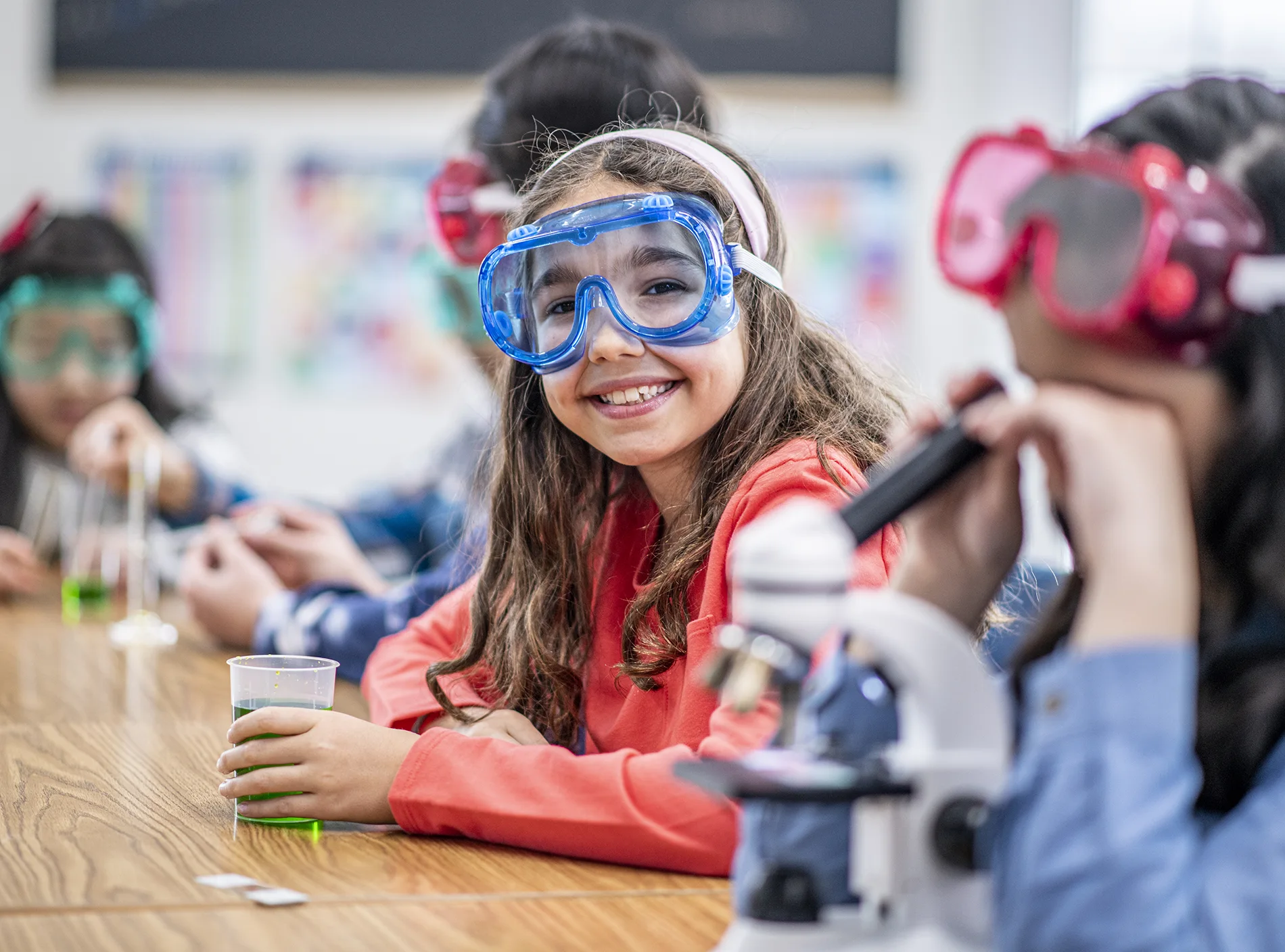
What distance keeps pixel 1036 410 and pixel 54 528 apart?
116 inches

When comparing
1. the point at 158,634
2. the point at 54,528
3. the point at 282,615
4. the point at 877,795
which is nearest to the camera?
the point at 877,795

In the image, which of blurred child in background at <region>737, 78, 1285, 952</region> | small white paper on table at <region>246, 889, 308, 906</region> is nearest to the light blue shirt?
blurred child in background at <region>737, 78, 1285, 952</region>

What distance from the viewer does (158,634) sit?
2336mm

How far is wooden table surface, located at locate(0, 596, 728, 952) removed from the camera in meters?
0.98

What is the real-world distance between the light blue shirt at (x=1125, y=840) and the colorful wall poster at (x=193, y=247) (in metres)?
3.60

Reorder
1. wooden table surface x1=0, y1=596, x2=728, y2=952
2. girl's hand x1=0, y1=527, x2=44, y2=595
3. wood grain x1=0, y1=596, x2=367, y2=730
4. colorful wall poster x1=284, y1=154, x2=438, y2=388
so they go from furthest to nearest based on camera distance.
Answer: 1. colorful wall poster x1=284, y1=154, x2=438, y2=388
2. girl's hand x1=0, y1=527, x2=44, y2=595
3. wood grain x1=0, y1=596, x2=367, y2=730
4. wooden table surface x1=0, y1=596, x2=728, y2=952

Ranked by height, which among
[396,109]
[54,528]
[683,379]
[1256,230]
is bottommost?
[54,528]

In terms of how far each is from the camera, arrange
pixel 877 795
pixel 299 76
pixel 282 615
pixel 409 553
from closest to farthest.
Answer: pixel 877 795, pixel 282 615, pixel 409 553, pixel 299 76

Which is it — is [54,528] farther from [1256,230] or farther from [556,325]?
[1256,230]

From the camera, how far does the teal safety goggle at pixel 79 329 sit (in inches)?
117

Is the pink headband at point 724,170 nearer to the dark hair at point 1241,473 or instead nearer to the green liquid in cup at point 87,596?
the dark hair at point 1241,473

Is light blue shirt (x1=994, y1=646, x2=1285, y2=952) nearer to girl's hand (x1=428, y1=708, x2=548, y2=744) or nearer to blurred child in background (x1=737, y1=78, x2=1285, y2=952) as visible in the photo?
blurred child in background (x1=737, y1=78, x2=1285, y2=952)

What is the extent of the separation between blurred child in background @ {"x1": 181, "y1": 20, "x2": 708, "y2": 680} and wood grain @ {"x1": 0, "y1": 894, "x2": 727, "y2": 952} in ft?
3.22

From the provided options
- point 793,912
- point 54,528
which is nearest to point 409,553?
point 54,528
